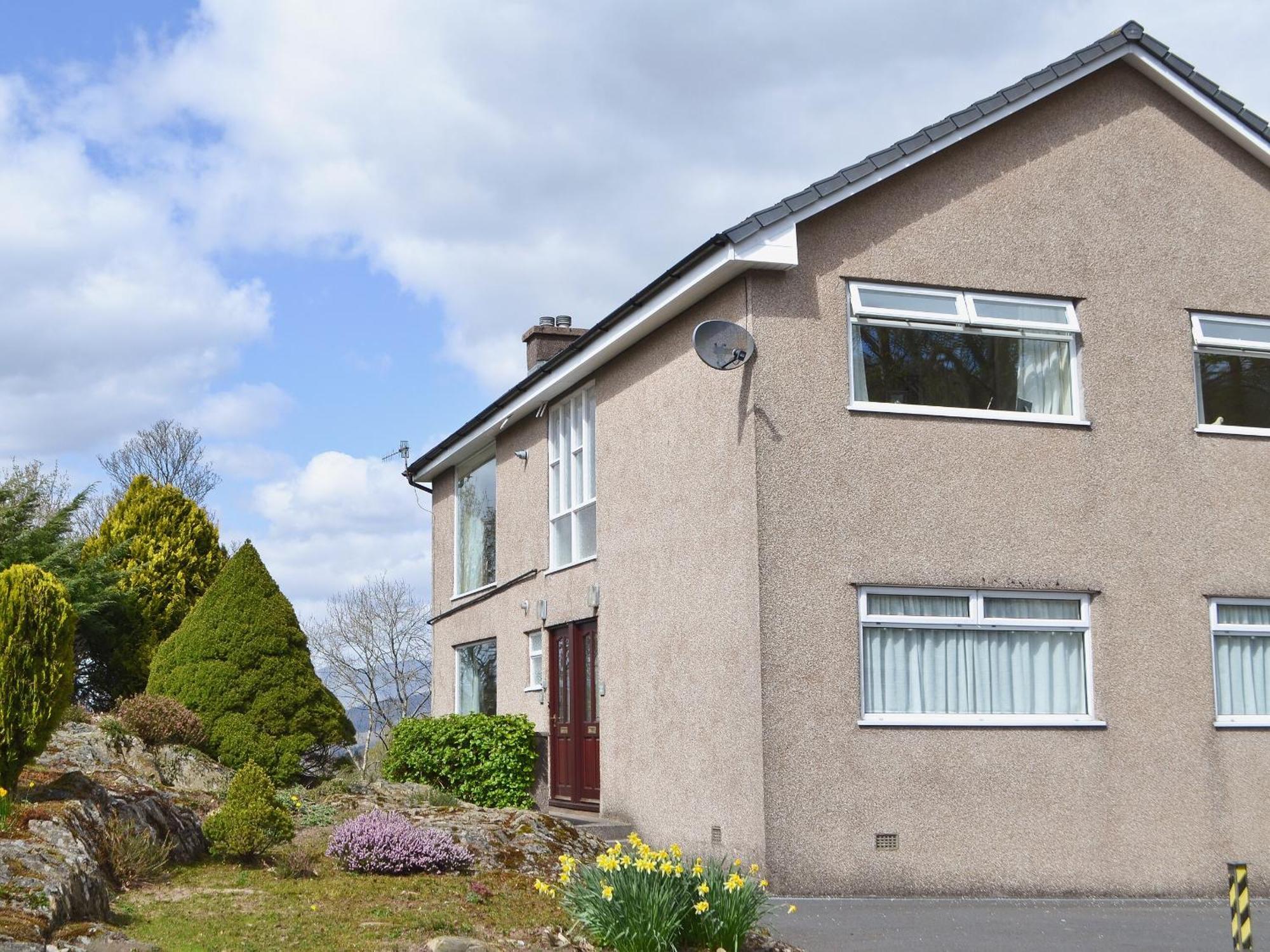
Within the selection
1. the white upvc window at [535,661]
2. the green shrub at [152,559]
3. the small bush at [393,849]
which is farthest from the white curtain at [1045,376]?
the green shrub at [152,559]

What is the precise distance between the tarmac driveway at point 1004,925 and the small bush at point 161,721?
7796 millimetres

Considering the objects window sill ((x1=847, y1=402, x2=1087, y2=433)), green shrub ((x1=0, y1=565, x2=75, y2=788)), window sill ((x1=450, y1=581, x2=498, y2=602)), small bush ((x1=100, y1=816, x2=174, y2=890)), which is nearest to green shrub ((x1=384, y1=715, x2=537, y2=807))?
window sill ((x1=450, y1=581, x2=498, y2=602))

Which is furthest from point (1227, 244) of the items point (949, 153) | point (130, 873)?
point (130, 873)

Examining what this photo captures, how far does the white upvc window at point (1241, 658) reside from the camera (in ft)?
44.1

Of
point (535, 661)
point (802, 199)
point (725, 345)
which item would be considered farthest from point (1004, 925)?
point (535, 661)

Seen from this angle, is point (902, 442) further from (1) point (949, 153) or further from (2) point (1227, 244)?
(2) point (1227, 244)

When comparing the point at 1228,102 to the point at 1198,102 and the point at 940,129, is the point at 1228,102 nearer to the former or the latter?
the point at 1198,102

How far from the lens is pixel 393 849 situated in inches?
422

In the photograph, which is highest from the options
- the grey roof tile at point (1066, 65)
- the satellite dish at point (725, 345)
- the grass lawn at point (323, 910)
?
the grey roof tile at point (1066, 65)

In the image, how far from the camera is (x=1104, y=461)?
13.3 metres

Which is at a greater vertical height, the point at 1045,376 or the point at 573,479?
the point at 1045,376

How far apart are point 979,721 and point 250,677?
8889mm

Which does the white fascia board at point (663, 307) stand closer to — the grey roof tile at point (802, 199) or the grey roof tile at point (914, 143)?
the grey roof tile at point (802, 199)

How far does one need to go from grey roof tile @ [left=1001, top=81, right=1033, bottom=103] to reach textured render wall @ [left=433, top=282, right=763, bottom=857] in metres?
3.28
